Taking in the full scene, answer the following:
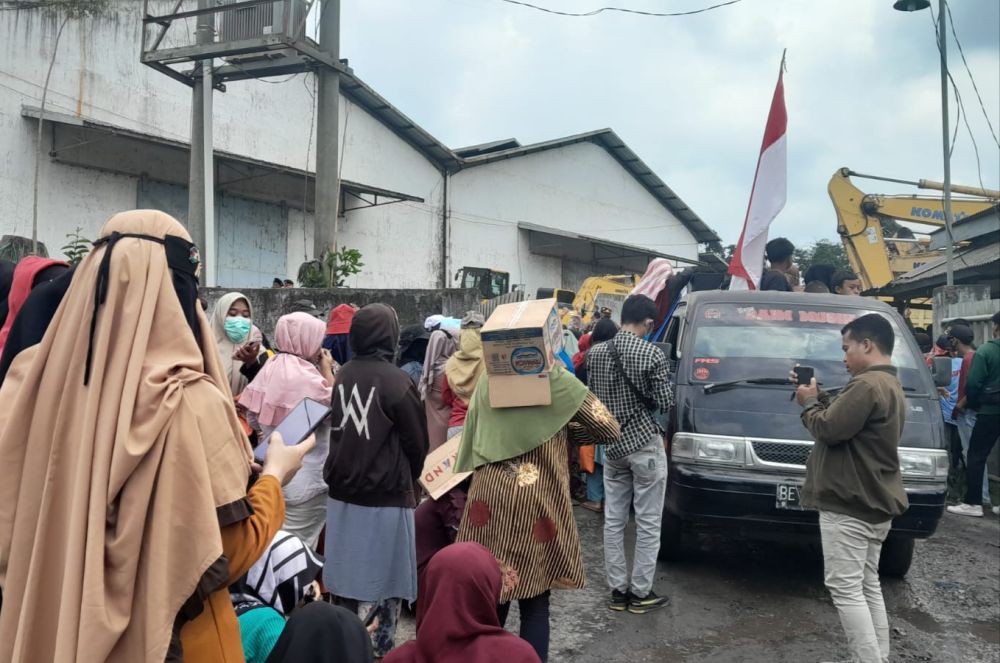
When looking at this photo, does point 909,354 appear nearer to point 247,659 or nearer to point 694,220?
point 247,659

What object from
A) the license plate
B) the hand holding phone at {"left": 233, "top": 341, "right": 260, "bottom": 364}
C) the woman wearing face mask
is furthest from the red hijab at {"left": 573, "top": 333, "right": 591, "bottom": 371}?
the hand holding phone at {"left": 233, "top": 341, "right": 260, "bottom": 364}

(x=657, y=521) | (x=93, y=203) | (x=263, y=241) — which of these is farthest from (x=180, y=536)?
(x=263, y=241)

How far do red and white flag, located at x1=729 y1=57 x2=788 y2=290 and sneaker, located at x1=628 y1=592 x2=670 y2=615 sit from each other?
360 centimetres

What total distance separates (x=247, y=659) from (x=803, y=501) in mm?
2900

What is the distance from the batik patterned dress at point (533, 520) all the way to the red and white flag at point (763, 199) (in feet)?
14.8

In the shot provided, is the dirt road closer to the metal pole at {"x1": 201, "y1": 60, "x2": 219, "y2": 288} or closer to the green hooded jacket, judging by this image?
the green hooded jacket

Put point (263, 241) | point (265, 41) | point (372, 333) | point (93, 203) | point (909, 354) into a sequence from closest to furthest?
point (372, 333), point (909, 354), point (265, 41), point (93, 203), point (263, 241)

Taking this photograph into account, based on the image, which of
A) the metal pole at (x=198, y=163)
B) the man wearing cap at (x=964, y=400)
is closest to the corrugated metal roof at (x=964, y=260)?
the man wearing cap at (x=964, y=400)

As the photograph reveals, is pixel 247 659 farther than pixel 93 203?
No

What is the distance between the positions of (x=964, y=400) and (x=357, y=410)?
278 inches

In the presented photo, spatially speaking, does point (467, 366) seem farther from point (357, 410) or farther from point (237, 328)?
point (357, 410)

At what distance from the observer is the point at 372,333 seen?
393cm

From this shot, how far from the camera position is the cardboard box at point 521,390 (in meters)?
3.61

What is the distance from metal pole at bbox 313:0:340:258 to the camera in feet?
39.8
